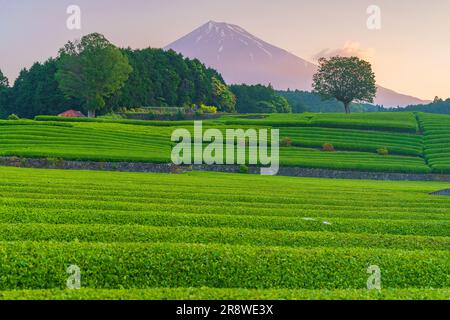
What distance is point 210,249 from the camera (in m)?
14.2

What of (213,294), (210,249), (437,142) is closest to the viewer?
(213,294)

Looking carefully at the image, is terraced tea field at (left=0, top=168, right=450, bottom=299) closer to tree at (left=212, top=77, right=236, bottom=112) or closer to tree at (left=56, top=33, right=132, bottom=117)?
tree at (left=56, top=33, right=132, bottom=117)

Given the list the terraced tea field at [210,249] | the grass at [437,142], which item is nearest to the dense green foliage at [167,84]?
the grass at [437,142]

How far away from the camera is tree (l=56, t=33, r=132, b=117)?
9912cm

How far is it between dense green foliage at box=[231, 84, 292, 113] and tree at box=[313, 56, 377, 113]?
5137cm

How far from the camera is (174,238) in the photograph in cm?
1620

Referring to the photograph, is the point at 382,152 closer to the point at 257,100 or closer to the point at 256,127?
the point at 256,127

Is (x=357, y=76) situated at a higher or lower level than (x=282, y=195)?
higher

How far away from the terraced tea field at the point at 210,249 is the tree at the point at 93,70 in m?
77.4

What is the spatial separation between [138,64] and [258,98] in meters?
54.2

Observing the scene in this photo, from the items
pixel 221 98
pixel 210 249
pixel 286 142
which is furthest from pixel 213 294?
pixel 221 98

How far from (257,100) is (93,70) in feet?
273

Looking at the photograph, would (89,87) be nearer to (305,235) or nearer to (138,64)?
(138,64)

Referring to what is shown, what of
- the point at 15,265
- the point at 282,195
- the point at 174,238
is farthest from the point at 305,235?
the point at 282,195
